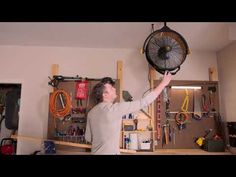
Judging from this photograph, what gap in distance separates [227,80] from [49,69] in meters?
2.46

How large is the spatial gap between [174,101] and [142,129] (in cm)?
62

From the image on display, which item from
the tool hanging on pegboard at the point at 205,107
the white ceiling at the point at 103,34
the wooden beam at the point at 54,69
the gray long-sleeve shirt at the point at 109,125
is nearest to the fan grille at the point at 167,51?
the white ceiling at the point at 103,34

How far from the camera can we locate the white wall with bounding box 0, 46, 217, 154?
9.87ft

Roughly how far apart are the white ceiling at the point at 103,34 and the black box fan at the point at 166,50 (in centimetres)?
30

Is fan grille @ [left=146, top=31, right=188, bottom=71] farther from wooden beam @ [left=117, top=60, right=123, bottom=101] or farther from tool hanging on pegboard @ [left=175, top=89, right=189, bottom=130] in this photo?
tool hanging on pegboard @ [left=175, top=89, right=189, bottom=130]

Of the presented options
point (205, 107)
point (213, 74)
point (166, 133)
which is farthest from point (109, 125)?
point (213, 74)

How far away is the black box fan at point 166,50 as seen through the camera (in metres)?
2.02

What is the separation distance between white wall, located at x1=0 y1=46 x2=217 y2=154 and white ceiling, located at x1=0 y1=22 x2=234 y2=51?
0.12 m

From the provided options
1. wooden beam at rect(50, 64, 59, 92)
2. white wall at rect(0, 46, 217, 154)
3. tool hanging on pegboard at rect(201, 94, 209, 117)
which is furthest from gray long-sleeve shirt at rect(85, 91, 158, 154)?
tool hanging on pegboard at rect(201, 94, 209, 117)

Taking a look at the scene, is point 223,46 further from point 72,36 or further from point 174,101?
point 72,36

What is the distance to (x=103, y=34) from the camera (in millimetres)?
2711
